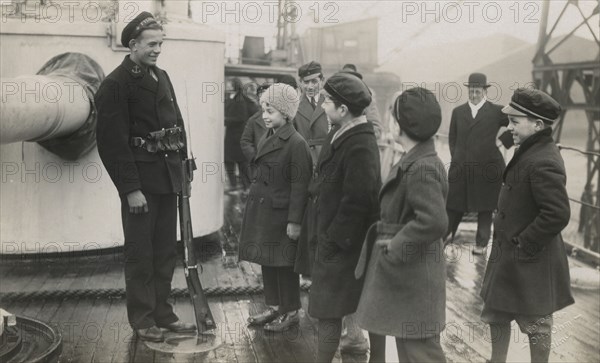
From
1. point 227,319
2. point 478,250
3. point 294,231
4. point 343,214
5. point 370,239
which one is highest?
point 343,214

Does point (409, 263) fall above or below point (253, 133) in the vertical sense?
below

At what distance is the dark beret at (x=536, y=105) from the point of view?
3789mm

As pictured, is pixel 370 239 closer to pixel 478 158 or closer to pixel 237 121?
pixel 478 158

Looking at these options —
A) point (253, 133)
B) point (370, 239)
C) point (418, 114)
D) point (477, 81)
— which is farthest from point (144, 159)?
point (477, 81)

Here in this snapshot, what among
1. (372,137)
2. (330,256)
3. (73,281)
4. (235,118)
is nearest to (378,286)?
(330,256)

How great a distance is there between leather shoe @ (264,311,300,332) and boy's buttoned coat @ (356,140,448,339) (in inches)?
58.3

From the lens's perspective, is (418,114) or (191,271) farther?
(191,271)

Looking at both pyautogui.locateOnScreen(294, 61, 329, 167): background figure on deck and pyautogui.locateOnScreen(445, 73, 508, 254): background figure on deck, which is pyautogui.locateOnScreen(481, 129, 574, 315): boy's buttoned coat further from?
pyautogui.locateOnScreen(445, 73, 508, 254): background figure on deck

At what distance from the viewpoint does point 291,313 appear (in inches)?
200

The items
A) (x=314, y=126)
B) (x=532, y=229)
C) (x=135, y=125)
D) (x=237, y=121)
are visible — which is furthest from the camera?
(x=237, y=121)

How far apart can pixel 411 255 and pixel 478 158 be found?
427 cm

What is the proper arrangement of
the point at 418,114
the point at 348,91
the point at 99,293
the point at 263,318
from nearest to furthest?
the point at 418,114, the point at 348,91, the point at 263,318, the point at 99,293

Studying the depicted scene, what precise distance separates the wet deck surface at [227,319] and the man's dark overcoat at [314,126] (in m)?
1.30

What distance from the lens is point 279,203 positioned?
4.87 metres
